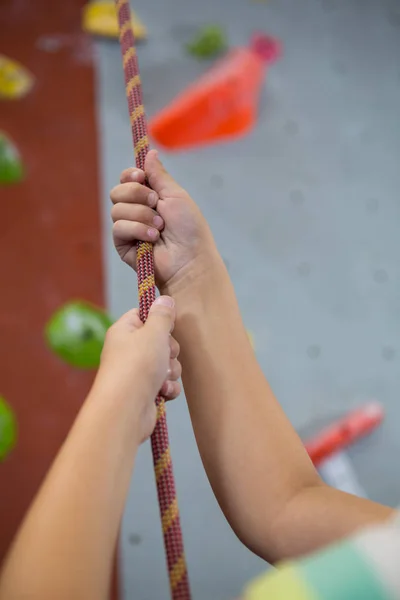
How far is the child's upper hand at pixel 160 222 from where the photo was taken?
490 millimetres

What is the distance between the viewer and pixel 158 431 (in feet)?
1.26

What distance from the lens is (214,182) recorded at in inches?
46.2

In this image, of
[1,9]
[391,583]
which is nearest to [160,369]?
[391,583]

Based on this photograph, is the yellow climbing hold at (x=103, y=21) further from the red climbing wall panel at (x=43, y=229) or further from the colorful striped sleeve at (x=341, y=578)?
the colorful striped sleeve at (x=341, y=578)

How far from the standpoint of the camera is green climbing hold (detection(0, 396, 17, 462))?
0.84 m

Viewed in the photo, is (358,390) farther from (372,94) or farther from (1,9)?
(1,9)

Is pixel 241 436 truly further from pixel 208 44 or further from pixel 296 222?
pixel 208 44

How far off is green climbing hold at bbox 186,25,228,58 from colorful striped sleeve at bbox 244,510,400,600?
4.24 feet

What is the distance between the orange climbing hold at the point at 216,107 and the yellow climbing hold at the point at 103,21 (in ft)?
0.61

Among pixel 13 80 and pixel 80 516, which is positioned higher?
pixel 13 80

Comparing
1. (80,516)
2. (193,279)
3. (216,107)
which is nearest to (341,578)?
(80,516)

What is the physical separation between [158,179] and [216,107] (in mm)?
813

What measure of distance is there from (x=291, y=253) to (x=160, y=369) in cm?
79

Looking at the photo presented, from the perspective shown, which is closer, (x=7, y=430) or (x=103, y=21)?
(x=7, y=430)
